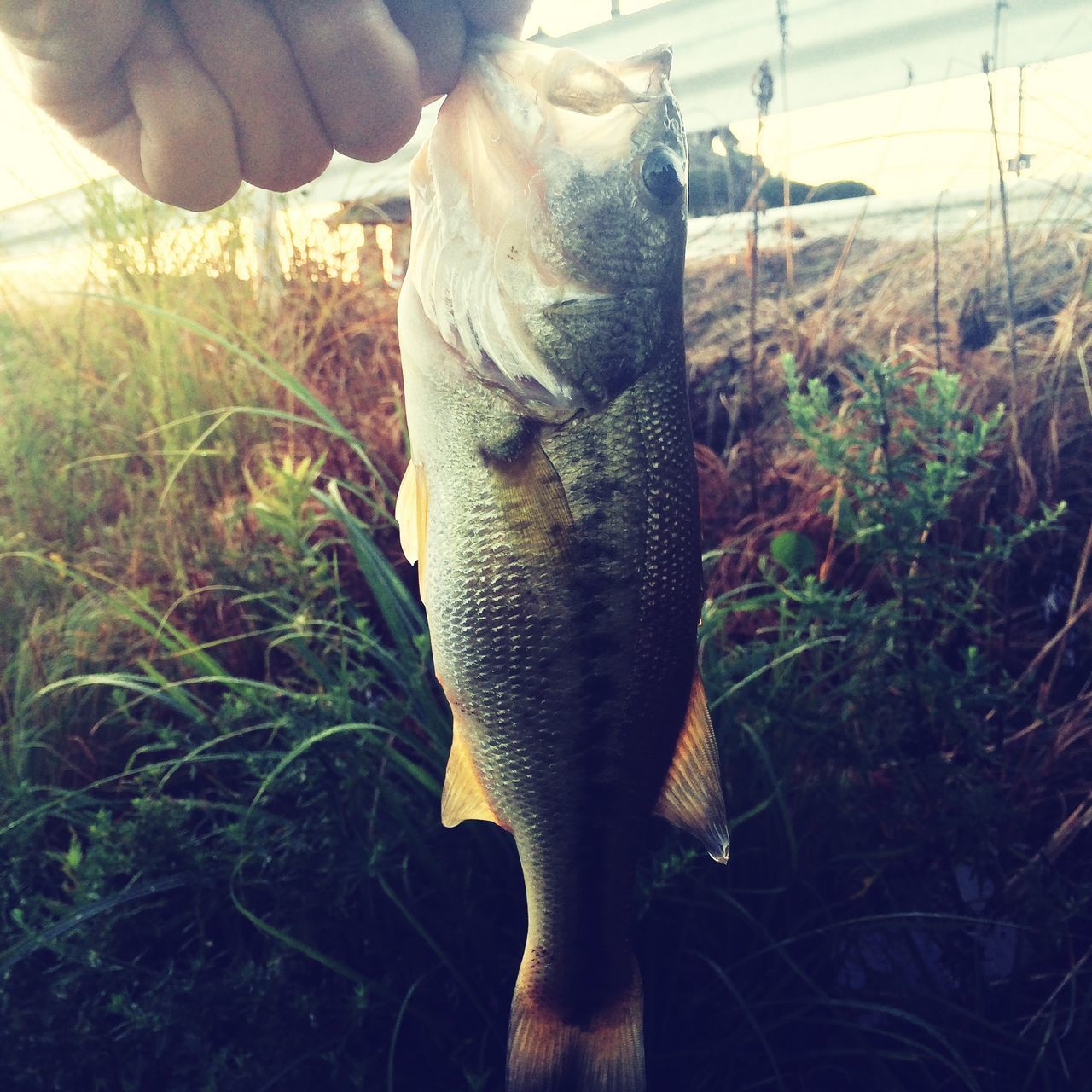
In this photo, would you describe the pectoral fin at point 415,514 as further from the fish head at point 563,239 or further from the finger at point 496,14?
the finger at point 496,14

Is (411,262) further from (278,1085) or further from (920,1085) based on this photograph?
(920,1085)

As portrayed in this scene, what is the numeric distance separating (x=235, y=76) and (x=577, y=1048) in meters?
1.39

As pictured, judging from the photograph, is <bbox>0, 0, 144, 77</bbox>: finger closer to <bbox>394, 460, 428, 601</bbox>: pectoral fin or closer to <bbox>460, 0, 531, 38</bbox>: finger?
<bbox>460, 0, 531, 38</bbox>: finger

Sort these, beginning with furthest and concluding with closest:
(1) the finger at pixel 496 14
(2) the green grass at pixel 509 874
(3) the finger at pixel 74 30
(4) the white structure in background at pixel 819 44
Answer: (4) the white structure in background at pixel 819 44
(2) the green grass at pixel 509 874
(1) the finger at pixel 496 14
(3) the finger at pixel 74 30

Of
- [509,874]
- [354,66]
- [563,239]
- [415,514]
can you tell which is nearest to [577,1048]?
[509,874]

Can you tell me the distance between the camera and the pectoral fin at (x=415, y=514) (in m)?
1.11

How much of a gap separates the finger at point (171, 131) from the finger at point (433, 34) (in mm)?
256

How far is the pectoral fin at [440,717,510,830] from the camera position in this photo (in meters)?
1.13

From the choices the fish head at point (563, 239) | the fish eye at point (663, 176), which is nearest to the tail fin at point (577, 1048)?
the fish head at point (563, 239)

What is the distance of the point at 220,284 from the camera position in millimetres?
3568

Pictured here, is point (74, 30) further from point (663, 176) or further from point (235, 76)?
point (663, 176)

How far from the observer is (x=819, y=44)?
395 centimetres

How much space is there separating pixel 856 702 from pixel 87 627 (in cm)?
219

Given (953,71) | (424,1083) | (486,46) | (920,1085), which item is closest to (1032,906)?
(920,1085)
